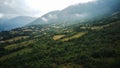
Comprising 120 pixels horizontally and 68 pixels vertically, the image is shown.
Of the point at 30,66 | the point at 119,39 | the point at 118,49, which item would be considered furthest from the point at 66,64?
the point at 119,39

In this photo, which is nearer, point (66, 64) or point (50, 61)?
point (66, 64)

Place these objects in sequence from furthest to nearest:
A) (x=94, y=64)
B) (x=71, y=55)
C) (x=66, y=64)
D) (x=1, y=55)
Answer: (x=1, y=55) → (x=71, y=55) → (x=66, y=64) → (x=94, y=64)

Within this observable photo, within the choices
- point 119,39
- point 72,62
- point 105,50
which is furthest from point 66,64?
point 119,39

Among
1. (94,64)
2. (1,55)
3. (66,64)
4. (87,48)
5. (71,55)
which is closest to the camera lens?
(94,64)

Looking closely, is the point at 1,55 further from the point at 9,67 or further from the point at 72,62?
the point at 72,62

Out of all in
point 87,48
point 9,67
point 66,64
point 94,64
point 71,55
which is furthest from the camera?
point 87,48

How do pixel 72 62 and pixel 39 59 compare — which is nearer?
pixel 72 62

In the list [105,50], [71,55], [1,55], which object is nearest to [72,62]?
[71,55]

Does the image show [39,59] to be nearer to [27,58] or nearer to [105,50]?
[27,58]

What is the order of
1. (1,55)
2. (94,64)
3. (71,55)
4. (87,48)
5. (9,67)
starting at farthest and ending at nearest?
(1,55) < (87,48) < (71,55) < (9,67) < (94,64)
